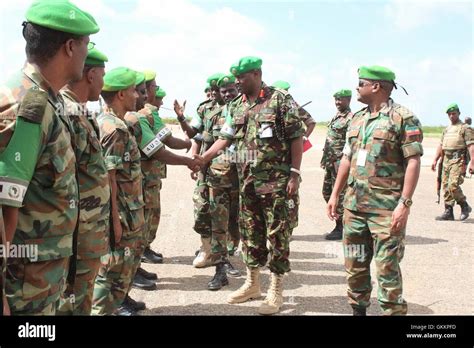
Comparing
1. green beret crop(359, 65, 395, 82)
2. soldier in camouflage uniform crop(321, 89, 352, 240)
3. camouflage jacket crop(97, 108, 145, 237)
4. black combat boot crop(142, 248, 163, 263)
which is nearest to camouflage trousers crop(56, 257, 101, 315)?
camouflage jacket crop(97, 108, 145, 237)

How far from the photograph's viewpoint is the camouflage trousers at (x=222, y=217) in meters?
6.04

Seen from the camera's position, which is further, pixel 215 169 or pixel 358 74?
pixel 215 169

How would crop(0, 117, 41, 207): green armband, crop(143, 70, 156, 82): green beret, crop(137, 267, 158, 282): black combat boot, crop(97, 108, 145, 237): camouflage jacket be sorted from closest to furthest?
crop(0, 117, 41, 207): green armband < crop(97, 108, 145, 237): camouflage jacket < crop(137, 267, 158, 282): black combat boot < crop(143, 70, 156, 82): green beret

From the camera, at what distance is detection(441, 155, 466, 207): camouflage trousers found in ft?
33.1

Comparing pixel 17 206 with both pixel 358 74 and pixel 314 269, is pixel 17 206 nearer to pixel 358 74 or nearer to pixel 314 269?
pixel 358 74

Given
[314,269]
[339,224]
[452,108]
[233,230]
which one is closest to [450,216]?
[452,108]

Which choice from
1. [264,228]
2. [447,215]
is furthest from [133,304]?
[447,215]

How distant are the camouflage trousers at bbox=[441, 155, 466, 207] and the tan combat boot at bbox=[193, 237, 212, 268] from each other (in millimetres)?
5873

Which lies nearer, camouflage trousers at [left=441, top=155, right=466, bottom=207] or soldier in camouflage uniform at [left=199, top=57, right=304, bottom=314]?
soldier in camouflage uniform at [left=199, top=57, right=304, bottom=314]

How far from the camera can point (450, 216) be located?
10172 mm

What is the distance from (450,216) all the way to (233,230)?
5.75 metres

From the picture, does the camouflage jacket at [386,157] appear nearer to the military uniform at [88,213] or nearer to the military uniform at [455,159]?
the military uniform at [88,213]

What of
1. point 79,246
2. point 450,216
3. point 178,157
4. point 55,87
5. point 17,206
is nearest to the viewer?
point 17,206

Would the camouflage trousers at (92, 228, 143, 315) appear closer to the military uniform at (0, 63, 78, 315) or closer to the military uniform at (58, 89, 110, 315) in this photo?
the military uniform at (58, 89, 110, 315)
